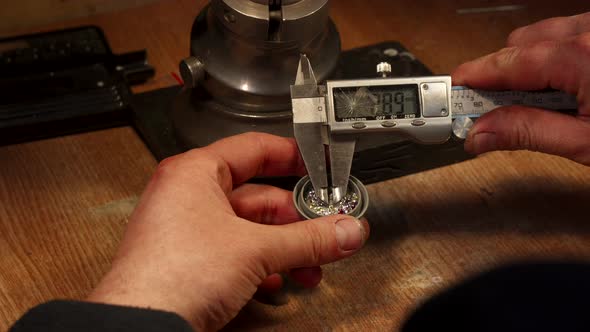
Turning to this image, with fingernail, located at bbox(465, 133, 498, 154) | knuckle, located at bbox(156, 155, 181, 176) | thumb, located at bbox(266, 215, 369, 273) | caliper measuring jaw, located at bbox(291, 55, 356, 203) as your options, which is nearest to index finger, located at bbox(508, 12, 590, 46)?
fingernail, located at bbox(465, 133, 498, 154)

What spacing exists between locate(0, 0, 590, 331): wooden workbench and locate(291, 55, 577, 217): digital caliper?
0.20 meters

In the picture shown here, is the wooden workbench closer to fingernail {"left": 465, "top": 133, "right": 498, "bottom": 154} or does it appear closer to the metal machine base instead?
the metal machine base

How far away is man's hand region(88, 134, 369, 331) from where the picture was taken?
0.81m

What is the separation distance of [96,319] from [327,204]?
42 centimetres

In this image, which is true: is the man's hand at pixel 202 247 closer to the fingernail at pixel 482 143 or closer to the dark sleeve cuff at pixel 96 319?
the dark sleeve cuff at pixel 96 319

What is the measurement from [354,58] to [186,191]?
0.67 metres

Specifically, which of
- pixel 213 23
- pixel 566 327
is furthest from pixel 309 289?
pixel 566 327

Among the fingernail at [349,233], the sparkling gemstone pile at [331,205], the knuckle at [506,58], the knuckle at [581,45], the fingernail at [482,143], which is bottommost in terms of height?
the sparkling gemstone pile at [331,205]

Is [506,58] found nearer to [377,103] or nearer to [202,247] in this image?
[377,103]

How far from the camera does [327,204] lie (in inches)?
40.5

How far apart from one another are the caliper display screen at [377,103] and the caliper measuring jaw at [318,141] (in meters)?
0.03

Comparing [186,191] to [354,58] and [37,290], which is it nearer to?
[37,290]

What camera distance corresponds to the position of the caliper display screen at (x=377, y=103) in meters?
1.00

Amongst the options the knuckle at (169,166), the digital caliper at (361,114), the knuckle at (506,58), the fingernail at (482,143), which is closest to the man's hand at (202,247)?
the knuckle at (169,166)
